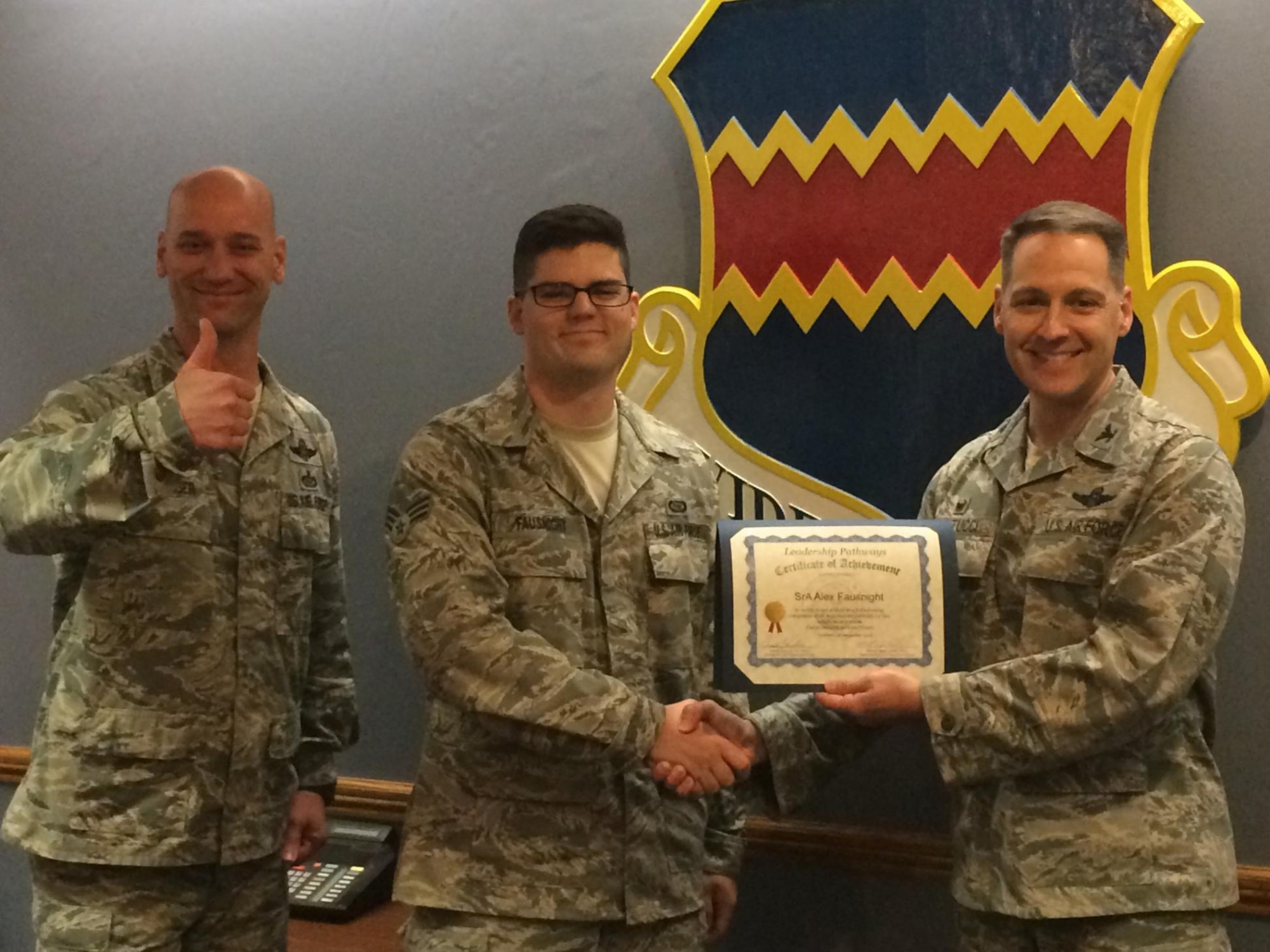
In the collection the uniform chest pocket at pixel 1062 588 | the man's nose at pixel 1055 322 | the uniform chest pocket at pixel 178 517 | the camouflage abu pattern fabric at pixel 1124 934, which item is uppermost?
the man's nose at pixel 1055 322

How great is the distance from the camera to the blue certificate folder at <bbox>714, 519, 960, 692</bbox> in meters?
1.56

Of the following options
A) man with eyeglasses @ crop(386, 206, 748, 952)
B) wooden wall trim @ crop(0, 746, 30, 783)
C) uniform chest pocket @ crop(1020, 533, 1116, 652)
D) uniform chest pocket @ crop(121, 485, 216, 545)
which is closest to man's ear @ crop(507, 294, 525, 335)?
man with eyeglasses @ crop(386, 206, 748, 952)

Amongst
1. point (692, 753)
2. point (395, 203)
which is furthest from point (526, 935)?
point (395, 203)

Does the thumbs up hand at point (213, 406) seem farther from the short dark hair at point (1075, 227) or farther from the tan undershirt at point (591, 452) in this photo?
the short dark hair at point (1075, 227)

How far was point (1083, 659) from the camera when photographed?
1438 millimetres

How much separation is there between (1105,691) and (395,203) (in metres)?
1.53

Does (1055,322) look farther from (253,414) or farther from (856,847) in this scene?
(253,414)

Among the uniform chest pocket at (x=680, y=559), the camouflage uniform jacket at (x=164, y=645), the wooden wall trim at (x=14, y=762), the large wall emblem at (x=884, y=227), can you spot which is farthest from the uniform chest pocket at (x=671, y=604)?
the wooden wall trim at (x=14, y=762)

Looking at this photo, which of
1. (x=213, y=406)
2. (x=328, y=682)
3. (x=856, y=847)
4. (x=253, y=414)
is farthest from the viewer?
(x=856, y=847)

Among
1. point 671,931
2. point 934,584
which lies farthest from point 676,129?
point 671,931

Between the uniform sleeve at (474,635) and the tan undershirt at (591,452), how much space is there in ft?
0.40

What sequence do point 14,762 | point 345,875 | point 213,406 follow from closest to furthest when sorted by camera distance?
point 213,406
point 345,875
point 14,762

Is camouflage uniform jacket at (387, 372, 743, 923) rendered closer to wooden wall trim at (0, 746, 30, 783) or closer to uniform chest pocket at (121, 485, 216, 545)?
uniform chest pocket at (121, 485, 216, 545)

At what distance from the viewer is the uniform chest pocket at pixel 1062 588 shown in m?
1.51
